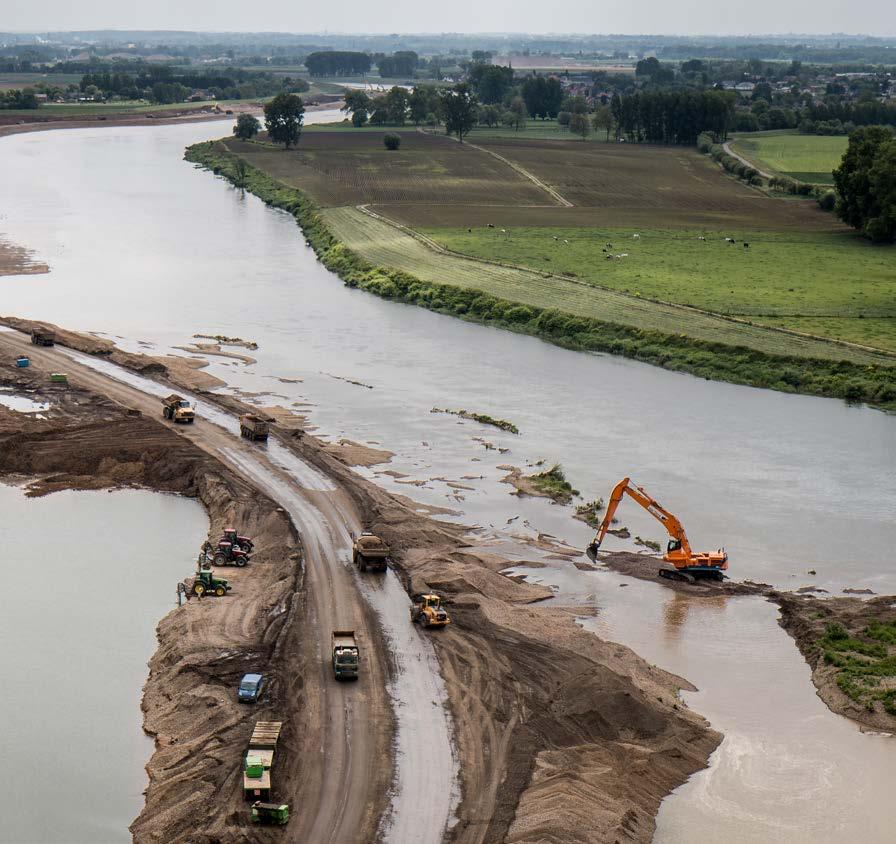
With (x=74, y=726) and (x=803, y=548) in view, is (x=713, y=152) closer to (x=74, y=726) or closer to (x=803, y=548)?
(x=803, y=548)

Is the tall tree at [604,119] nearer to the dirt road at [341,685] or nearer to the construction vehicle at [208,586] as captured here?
the dirt road at [341,685]

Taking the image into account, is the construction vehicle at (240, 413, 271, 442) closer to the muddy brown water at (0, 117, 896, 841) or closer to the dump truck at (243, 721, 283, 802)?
the muddy brown water at (0, 117, 896, 841)

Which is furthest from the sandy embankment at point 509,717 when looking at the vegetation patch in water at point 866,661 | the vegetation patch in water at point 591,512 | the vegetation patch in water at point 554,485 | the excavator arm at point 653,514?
the vegetation patch in water at point 554,485

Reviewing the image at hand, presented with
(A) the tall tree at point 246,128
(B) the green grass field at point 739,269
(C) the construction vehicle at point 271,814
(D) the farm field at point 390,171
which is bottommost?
(C) the construction vehicle at point 271,814

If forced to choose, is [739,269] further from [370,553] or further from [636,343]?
[370,553]

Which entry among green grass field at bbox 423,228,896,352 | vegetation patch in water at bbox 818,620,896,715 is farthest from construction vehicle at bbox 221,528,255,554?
green grass field at bbox 423,228,896,352

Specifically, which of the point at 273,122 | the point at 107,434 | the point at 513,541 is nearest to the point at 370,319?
the point at 107,434
